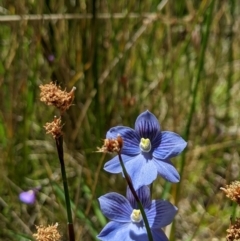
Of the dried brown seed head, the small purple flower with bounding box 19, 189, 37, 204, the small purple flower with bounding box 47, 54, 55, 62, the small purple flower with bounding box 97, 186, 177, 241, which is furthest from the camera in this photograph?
the small purple flower with bounding box 47, 54, 55, 62

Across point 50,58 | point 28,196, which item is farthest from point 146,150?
point 50,58

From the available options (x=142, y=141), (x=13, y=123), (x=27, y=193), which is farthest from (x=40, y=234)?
(x=13, y=123)

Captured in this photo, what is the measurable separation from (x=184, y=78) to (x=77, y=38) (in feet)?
1.39

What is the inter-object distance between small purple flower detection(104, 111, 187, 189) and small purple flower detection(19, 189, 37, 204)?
616mm

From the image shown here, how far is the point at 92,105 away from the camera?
1.53 metres

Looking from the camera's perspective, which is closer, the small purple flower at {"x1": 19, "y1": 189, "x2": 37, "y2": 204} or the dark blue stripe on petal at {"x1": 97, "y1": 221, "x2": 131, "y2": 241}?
the dark blue stripe on petal at {"x1": 97, "y1": 221, "x2": 131, "y2": 241}

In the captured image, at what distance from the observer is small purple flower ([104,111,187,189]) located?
0.71 m

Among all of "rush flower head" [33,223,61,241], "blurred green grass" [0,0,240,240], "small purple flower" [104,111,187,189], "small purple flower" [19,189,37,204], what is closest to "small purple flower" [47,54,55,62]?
"blurred green grass" [0,0,240,240]

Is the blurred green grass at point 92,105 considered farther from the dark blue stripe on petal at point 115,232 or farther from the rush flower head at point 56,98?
the rush flower head at point 56,98

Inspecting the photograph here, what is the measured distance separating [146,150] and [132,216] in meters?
0.09

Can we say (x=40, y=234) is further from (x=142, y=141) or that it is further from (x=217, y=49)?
(x=217, y=49)

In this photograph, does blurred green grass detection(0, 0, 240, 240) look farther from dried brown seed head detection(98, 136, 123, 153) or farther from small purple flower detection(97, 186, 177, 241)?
dried brown seed head detection(98, 136, 123, 153)

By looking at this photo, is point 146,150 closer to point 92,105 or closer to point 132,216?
point 132,216

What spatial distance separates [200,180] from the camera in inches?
61.7
